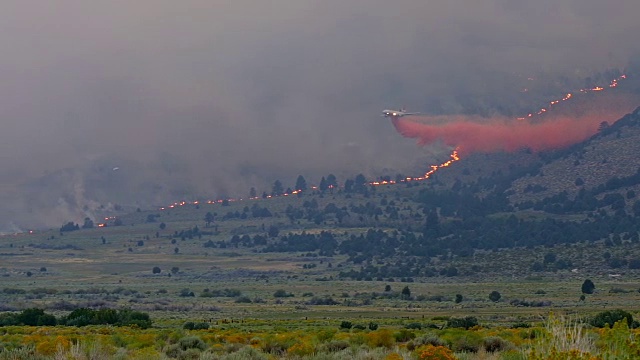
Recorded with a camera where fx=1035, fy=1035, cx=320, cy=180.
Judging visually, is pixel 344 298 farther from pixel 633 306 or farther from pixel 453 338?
pixel 453 338

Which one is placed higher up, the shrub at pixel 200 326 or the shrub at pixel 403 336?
the shrub at pixel 403 336

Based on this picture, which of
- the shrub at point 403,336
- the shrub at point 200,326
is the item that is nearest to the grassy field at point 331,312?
the shrub at point 403,336

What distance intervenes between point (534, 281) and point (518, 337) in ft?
414

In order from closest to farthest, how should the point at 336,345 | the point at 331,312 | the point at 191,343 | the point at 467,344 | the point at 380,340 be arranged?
the point at 336,345 < the point at 467,344 < the point at 191,343 < the point at 380,340 < the point at 331,312

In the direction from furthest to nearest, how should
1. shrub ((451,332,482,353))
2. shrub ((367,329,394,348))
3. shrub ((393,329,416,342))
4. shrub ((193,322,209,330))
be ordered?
shrub ((193,322,209,330)), shrub ((393,329,416,342)), shrub ((367,329,394,348)), shrub ((451,332,482,353))

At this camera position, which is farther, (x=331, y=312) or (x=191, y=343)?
(x=331, y=312)

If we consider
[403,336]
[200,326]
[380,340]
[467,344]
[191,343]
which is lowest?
[200,326]

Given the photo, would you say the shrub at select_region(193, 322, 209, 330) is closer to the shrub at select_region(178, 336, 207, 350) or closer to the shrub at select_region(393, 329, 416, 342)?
the shrub at select_region(393, 329, 416, 342)

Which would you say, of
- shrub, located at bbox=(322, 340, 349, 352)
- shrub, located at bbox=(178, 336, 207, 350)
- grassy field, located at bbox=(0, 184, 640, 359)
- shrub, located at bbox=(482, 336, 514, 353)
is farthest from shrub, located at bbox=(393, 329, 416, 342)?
shrub, located at bbox=(178, 336, 207, 350)

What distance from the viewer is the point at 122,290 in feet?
565

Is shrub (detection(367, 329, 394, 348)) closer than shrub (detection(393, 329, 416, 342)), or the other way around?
shrub (detection(367, 329, 394, 348))

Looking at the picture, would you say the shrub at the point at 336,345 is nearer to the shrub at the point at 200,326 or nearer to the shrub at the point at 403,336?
the shrub at the point at 403,336

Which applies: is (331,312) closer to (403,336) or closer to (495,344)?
(403,336)

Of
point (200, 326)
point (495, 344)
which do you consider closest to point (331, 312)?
point (200, 326)
